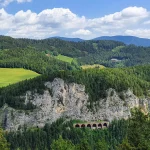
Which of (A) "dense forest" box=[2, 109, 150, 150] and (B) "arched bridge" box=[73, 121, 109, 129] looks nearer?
(A) "dense forest" box=[2, 109, 150, 150]

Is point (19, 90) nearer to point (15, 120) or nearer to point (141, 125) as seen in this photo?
point (15, 120)

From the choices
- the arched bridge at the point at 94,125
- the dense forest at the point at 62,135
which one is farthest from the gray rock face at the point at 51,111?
A: the dense forest at the point at 62,135

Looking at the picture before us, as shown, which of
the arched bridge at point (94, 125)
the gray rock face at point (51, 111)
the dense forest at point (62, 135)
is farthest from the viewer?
the arched bridge at point (94, 125)

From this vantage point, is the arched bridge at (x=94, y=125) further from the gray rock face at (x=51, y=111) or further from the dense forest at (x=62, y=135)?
the dense forest at (x=62, y=135)

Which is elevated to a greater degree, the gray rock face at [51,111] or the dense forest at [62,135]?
the gray rock face at [51,111]

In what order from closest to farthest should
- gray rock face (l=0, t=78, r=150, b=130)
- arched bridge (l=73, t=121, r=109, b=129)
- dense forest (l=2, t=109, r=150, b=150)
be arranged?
1. dense forest (l=2, t=109, r=150, b=150)
2. gray rock face (l=0, t=78, r=150, b=130)
3. arched bridge (l=73, t=121, r=109, b=129)

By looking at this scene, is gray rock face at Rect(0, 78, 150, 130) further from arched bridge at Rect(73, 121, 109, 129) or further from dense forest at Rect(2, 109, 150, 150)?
dense forest at Rect(2, 109, 150, 150)

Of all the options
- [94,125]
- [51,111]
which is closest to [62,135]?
[51,111]

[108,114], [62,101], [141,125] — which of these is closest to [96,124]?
[108,114]

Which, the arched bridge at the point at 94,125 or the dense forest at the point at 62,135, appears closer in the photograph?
the dense forest at the point at 62,135

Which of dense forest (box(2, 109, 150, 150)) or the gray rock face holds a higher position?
the gray rock face

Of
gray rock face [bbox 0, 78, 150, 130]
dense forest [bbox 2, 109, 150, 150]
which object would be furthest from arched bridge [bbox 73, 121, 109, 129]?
dense forest [bbox 2, 109, 150, 150]
